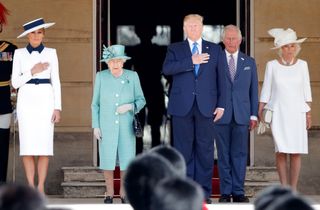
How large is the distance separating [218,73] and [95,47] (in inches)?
103

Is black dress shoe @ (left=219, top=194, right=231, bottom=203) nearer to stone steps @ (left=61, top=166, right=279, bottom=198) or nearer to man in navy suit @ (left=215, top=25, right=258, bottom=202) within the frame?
man in navy suit @ (left=215, top=25, right=258, bottom=202)

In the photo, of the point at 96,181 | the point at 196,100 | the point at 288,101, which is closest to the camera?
the point at 196,100

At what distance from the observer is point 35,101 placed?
7.39 meters

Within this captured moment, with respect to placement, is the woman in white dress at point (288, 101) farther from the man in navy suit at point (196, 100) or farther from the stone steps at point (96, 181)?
the stone steps at point (96, 181)

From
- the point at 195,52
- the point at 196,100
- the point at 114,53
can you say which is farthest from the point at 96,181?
the point at 195,52

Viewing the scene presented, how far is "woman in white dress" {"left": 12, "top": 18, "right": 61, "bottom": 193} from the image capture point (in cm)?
738

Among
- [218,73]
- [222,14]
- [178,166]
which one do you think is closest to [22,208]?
[178,166]

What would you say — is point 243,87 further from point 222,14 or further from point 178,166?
point 178,166

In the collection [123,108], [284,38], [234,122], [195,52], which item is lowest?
[234,122]

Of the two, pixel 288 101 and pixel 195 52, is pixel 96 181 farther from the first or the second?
pixel 195 52

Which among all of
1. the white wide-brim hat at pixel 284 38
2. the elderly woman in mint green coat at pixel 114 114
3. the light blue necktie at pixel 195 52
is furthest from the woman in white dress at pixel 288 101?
the elderly woman in mint green coat at pixel 114 114

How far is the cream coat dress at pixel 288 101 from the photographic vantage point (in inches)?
304

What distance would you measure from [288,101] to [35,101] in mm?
2238

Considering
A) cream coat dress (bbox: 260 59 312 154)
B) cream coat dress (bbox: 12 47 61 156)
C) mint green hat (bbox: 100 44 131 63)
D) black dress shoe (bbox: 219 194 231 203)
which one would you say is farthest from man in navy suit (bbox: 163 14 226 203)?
cream coat dress (bbox: 12 47 61 156)
